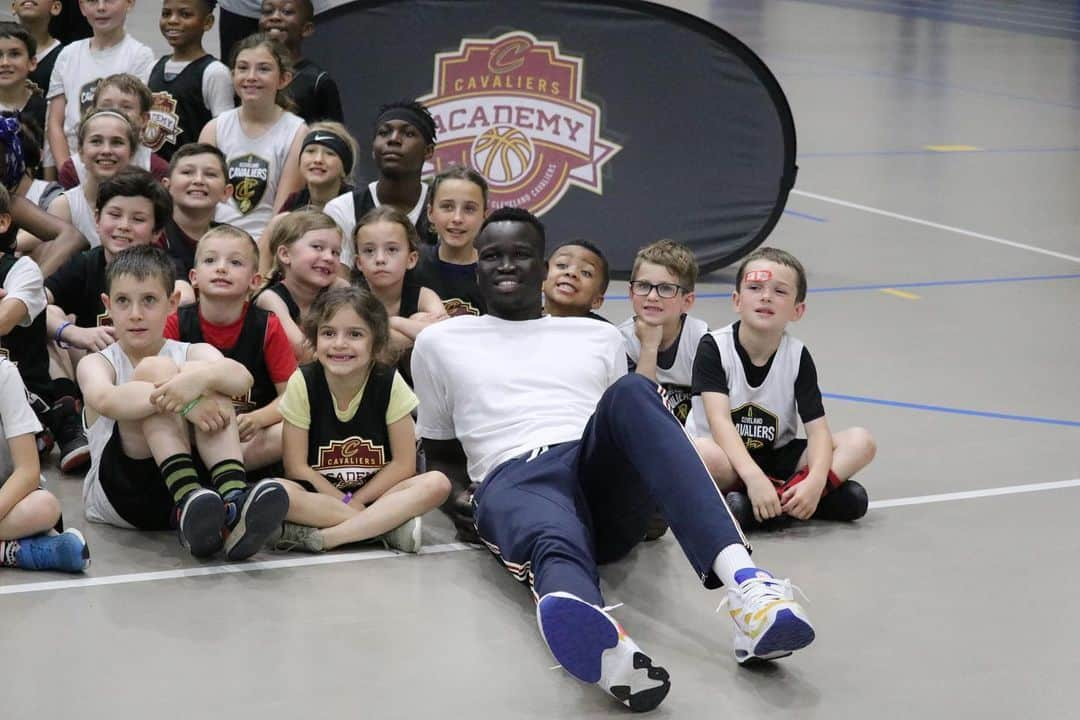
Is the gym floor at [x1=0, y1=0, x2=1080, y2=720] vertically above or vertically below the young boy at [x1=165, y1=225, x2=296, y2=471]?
below

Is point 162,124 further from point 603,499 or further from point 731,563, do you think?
point 731,563

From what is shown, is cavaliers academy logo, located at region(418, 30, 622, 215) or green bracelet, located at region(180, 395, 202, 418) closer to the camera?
green bracelet, located at region(180, 395, 202, 418)

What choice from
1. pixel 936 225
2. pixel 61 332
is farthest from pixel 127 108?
pixel 936 225

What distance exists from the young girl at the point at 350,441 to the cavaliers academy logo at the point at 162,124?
2.73m

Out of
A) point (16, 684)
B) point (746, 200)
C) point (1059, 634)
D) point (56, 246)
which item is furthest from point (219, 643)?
point (746, 200)

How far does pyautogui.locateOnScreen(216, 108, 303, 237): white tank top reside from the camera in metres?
6.00

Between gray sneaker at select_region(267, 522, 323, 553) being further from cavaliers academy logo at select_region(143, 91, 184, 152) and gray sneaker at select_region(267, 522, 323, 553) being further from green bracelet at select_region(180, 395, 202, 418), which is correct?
cavaliers academy logo at select_region(143, 91, 184, 152)

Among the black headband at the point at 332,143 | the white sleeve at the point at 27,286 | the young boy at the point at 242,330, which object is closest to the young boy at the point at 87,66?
the black headband at the point at 332,143

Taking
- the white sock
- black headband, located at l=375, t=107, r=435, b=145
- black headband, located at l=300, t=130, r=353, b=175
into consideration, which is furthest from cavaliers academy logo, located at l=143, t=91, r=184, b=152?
the white sock

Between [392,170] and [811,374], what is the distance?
6.40 ft

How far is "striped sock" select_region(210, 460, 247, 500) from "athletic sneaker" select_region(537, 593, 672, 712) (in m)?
1.18

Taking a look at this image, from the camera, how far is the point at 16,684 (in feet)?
10.3

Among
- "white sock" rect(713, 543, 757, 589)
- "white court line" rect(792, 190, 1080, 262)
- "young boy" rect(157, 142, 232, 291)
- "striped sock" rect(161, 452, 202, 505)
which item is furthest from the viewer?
"white court line" rect(792, 190, 1080, 262)

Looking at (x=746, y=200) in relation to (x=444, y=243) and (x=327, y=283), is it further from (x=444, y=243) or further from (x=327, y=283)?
(x=327, y=283)
